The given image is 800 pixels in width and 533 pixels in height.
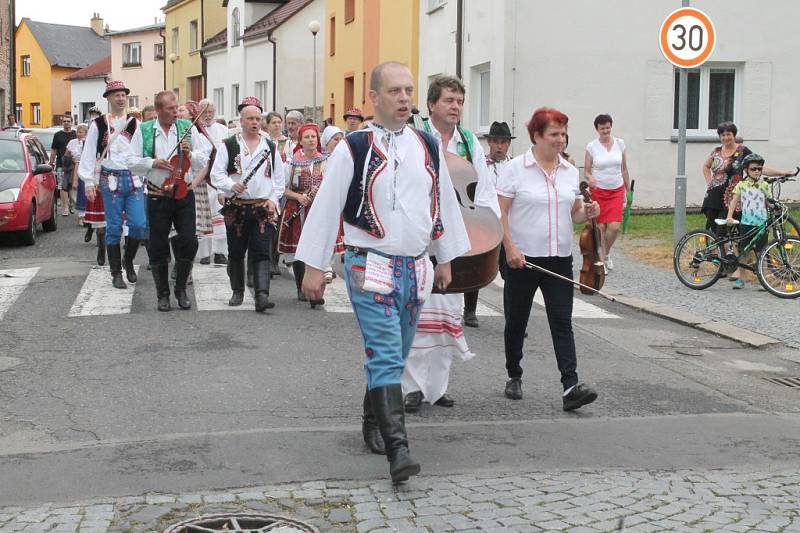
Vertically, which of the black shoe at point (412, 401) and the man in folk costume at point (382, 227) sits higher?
the man in folk costume at point (382, 227)

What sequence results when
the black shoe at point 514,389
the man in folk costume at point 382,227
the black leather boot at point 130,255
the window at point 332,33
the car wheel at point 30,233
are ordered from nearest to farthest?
the man in folk costume at point 382,227 → the black shoe at point 514,389 → the black leather boot at point 130,255 → the car wheel at point 30,233 → the window at point 332,33

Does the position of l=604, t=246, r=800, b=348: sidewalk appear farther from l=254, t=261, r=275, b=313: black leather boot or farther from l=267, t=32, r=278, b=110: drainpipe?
l=267, t=32, r=278, b=110: drainpipe

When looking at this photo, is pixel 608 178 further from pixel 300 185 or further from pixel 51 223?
pixel 51 223

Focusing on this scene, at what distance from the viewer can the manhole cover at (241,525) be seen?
4574mm

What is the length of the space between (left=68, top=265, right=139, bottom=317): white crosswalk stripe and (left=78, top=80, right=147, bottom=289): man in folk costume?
0.22 metres

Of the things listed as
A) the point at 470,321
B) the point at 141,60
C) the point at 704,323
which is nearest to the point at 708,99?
the point at 704,323

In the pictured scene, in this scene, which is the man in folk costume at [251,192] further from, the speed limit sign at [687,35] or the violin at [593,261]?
the speed limit sign at [687,35]

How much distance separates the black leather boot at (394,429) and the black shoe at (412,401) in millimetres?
1367

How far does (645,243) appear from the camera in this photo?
17125 millimetres

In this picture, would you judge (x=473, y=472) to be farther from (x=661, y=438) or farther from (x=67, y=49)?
(x=67, y=49)

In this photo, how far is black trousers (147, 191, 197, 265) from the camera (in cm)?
1016

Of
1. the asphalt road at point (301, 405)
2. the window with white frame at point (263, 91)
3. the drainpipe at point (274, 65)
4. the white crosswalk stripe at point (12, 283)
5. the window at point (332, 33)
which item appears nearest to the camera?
the asphalt road at point (301, 405)

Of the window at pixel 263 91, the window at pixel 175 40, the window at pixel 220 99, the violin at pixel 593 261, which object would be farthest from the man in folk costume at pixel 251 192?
the window at pixel 175 40

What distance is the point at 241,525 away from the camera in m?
4.66
